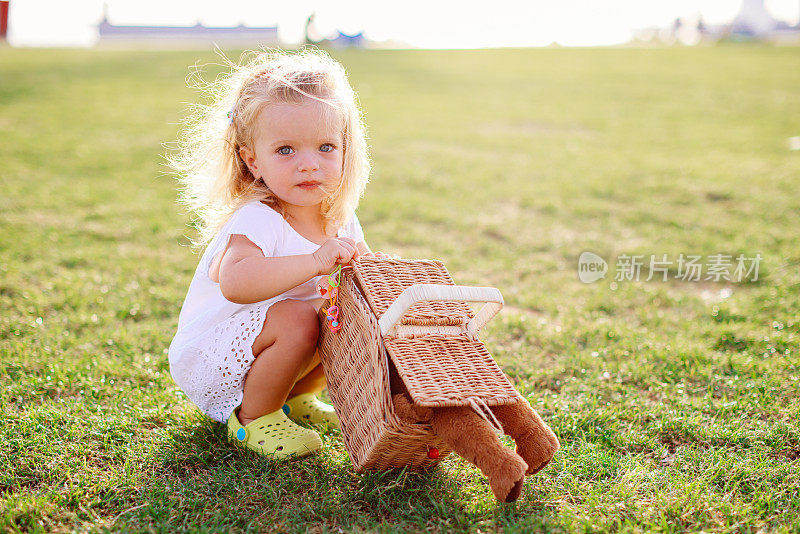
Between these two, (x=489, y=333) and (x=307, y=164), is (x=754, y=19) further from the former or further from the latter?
(x=307, y=164)

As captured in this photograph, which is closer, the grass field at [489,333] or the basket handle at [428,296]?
the basket handle at [428,296]

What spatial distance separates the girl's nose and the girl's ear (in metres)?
0.22

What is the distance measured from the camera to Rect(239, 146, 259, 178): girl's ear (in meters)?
2.49

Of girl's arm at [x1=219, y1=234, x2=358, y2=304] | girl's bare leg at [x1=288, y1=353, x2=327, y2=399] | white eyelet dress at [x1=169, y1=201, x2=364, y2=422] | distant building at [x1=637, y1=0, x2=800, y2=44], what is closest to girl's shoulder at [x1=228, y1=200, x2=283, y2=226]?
white eyelet dress at [x1=169, y1=201, x2=364, y2=422]

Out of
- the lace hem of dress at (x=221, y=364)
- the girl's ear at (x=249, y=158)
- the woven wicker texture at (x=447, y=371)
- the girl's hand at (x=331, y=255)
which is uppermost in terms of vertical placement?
the girl's ear at (x=249, y=158)

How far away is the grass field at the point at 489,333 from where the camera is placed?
6.93 feet

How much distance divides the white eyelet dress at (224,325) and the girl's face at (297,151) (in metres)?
0.12

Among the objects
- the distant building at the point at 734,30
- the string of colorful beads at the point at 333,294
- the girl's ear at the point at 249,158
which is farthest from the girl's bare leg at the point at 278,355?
the distant building at the point at 734,30

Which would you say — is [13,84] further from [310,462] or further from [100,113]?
[310,462]

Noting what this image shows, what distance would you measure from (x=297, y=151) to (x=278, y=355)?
28.2 inches

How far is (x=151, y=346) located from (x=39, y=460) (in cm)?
99

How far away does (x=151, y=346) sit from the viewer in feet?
10.6

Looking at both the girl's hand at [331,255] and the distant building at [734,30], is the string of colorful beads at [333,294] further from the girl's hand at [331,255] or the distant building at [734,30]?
the distant building at [734,30]

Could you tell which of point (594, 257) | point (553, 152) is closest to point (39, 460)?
point (594, 257)
